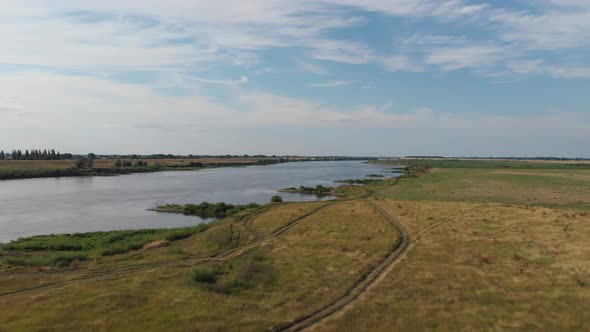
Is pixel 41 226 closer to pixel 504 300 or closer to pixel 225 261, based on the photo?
pixel 225 261

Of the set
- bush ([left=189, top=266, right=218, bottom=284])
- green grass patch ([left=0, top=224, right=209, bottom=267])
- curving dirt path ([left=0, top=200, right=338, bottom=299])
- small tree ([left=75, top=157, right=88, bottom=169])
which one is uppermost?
small tree ([left=75, top=157, right=88, bottom=169])

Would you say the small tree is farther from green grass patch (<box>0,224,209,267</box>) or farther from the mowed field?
the mowed field

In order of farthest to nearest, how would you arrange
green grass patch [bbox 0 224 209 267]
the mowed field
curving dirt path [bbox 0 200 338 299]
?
green grass patch [bbox 0 224 209 267] → curving dirt path [bbox 0 200 338 299] → the mowed field

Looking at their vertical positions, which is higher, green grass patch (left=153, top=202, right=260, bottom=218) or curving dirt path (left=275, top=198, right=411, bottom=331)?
curving dirt path (left=275, top=198, right=411, bottom=331)

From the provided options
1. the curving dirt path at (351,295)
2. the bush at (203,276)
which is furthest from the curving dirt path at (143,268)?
the curving dirt path at (351,295)

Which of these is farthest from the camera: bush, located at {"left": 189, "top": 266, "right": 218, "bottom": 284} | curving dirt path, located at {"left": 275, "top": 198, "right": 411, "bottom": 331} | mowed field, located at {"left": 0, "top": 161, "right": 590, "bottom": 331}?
bush, located at {"left": 189, "top": 266, "right": 218, "bottom": 284}

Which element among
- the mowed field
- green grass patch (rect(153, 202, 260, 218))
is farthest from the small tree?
the mowed field

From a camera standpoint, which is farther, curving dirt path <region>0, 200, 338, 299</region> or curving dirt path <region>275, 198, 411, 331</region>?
curving dirt path <region>0, 200, 338, 299</region>
